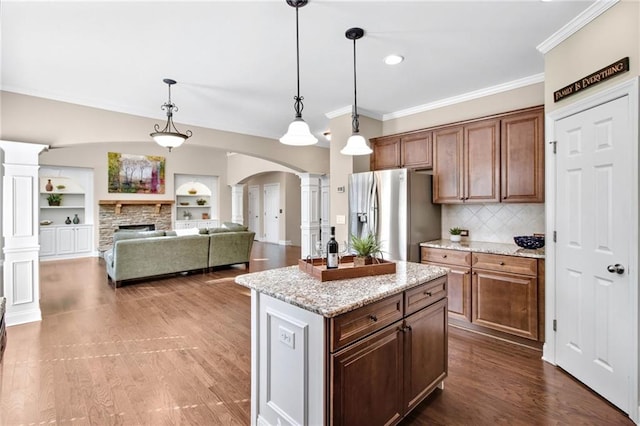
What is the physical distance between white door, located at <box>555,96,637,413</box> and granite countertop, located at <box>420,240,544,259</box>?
35cm

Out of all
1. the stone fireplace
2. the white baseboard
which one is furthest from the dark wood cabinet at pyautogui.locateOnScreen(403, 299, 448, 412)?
the stone fireplace

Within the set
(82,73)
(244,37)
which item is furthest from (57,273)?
(244,37)

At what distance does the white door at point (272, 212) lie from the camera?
1069 centimetres

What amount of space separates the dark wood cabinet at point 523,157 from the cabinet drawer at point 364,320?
2142 mm

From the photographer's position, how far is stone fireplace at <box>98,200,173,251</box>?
8.66 meters

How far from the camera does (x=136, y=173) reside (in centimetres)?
927

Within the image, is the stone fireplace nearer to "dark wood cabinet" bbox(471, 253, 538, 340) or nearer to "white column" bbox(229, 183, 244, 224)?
"white column" bbox(229, 183, 244, 224)

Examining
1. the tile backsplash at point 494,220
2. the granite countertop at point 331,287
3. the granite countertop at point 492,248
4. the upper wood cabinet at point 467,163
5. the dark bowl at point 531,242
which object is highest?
the upper wood cabinet at point 467,163

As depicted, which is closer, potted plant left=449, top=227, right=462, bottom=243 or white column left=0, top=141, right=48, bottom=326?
white column left=0, top=141, right=48, bottom=326

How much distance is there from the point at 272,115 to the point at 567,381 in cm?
438

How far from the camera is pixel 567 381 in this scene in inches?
94.0

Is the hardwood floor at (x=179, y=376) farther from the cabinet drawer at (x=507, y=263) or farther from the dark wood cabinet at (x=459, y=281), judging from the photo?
the cabinet drawer at (x=507, y=263)

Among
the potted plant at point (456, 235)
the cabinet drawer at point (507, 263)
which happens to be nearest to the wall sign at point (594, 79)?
the cabinet drawer at point (507, 263)

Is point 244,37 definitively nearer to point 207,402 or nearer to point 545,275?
point 207,402
